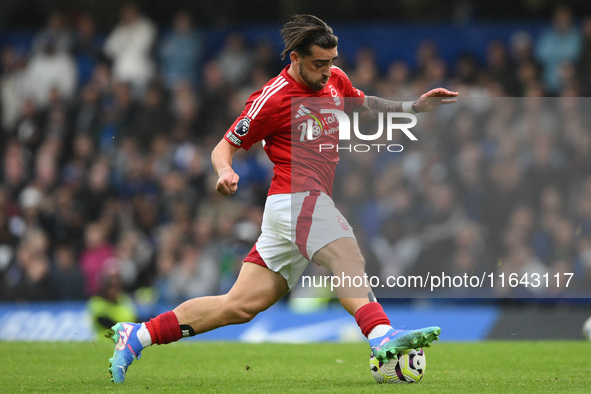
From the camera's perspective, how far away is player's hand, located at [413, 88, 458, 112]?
6.19m

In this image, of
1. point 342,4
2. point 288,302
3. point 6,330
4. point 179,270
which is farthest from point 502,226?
point 342,4

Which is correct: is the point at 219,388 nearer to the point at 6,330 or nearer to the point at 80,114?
the point at 6,330

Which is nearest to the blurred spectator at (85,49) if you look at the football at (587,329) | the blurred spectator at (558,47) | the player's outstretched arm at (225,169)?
the blurred spectator at (558,47)

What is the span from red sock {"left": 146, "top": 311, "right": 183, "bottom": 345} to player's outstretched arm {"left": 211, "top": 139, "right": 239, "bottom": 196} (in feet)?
3.24

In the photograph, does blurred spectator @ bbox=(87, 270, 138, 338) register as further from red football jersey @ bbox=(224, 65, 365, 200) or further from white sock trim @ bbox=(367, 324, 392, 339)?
white sock trim @ bbox=(367, 324, 392, 339)

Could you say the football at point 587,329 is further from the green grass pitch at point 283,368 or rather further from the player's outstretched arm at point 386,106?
the player's outstretched arm at point 386,106

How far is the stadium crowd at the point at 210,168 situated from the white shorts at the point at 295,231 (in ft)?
7.74

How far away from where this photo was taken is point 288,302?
1112cm

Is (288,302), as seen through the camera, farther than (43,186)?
No

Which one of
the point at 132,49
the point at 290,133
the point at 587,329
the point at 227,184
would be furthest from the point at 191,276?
the point at 227,184

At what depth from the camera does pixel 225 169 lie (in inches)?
220

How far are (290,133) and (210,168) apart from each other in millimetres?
7957

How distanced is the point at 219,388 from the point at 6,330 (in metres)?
6.61

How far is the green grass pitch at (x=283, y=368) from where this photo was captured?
5.62m
